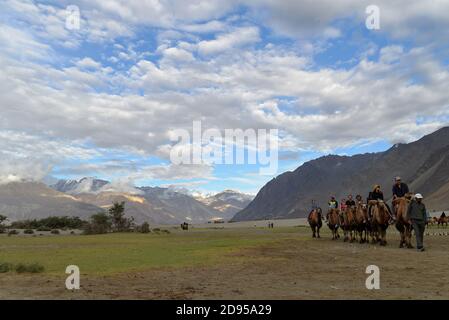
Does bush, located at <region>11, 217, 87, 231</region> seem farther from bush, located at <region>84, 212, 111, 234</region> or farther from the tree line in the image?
bush, located at <region>84, 212, 111, 234</region>

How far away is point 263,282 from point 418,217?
10.9 metres

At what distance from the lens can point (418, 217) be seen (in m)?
19.6

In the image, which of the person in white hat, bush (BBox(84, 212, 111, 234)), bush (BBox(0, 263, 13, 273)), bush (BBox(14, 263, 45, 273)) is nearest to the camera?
bush (BBox(14, 263, 45, 273))

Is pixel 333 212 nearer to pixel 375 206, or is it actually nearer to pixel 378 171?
pixel 375 206

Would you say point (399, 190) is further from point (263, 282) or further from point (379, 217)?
point (263, 282)

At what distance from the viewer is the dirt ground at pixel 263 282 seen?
9523 mm

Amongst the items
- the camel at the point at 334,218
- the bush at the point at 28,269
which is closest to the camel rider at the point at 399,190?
the camel at the point at 334,218

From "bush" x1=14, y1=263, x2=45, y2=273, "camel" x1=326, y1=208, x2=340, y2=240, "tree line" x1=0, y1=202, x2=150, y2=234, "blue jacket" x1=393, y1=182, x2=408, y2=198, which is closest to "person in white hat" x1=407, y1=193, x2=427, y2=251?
"blue jacket" x1=393, y1=182, x2=408, y2=198

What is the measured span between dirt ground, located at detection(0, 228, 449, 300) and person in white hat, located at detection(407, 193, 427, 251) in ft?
11.6

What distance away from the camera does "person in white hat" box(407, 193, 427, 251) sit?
769 inches

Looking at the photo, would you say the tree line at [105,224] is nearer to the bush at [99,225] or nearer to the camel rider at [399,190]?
the bush at [99,225]

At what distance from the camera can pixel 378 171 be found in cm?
19050
